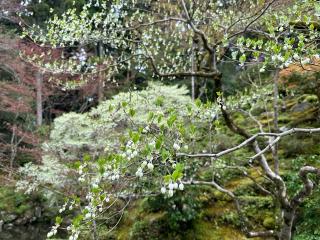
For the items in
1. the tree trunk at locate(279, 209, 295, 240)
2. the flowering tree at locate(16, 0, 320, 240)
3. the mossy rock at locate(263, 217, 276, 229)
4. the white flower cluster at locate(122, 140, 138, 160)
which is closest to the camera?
the white flower cluster at locate(122, 140, 138, 160)

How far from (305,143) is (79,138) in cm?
547

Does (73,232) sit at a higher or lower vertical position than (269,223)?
higher

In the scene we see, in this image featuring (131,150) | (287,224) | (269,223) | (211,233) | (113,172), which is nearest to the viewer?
(131,150)

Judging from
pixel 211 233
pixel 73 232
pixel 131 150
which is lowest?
pixel 211 233

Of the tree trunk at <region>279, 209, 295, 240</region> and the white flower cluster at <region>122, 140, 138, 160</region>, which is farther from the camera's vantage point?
the tree trunk at <region>279, 209, 295, 240</region>

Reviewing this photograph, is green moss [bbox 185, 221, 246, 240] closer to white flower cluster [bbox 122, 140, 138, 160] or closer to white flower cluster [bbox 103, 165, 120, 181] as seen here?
white flower cluster [bbox 103, 165, 120, 181]

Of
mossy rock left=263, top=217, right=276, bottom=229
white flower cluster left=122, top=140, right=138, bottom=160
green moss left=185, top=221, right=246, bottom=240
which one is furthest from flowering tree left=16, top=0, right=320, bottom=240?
mossy rock left=263, top=217, right=276, bottom=229

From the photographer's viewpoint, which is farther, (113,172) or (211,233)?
(211,233)

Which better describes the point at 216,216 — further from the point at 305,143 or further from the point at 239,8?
the point at 239,8

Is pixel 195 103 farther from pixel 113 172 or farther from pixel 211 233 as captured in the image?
pixel 211 233

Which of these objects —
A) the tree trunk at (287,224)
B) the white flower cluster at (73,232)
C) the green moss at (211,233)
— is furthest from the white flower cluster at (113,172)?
the green moss at (211,233)

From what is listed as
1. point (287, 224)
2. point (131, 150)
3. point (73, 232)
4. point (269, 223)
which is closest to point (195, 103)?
point (131, 150)

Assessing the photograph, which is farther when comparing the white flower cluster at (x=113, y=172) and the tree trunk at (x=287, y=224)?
the tree trunk at (x=287, y=224)

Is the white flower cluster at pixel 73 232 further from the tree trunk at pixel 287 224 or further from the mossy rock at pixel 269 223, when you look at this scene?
the mossy rock at pixel 269 223
